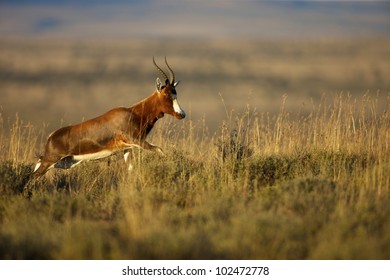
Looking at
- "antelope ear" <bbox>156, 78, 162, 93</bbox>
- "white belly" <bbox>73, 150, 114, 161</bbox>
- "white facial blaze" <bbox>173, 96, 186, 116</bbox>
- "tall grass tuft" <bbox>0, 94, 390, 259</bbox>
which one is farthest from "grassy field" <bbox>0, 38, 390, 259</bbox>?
"antelope ear" <bbox>156, 78, 162, 93</bbox>

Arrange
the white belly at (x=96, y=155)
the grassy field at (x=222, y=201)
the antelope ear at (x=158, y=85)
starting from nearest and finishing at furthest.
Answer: the grassy field at (x=222, y=201) → the white belly at (x=96, y=155) → the antelope ear at (x=158, y=85)

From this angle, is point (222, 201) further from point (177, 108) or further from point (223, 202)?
point (177, 108)

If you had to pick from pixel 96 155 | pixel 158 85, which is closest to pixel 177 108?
pixel 158 85

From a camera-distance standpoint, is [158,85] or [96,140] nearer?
[96,140]

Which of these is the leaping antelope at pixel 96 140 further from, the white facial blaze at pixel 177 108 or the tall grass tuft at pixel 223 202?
the tall grass tuft at pixel 223 202

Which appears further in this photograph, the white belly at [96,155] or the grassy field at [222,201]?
the white belly at [96,155]

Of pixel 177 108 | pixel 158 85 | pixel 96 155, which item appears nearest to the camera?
pixel 96 155

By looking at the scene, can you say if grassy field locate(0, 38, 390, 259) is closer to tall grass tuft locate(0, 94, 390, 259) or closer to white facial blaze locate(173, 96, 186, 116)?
tall grass tuft locate(0, 94, 390, 259)

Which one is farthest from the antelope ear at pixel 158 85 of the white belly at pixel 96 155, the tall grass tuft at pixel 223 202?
the white belly at pixel 96 155

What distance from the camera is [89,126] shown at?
44.8 ft

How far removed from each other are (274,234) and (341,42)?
69.1 metres

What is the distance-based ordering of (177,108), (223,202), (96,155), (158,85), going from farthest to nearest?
(158,85) → (177,108) → (96,155) → (223,202)

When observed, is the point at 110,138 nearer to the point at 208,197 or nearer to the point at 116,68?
the point at 208,197

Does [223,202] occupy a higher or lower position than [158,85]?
lower
